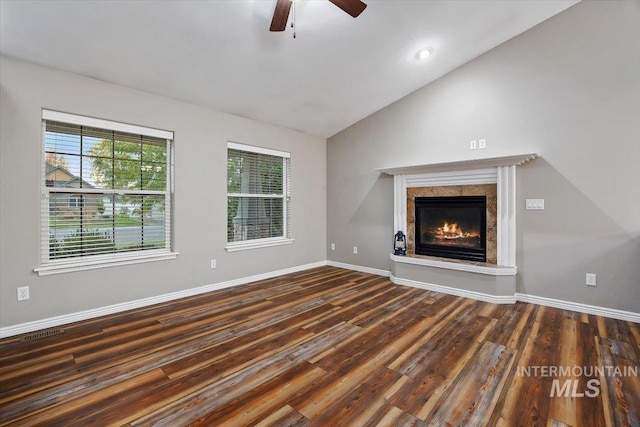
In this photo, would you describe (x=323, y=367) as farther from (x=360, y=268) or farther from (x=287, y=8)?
(x=360, y=268)

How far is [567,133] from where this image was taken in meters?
3.34

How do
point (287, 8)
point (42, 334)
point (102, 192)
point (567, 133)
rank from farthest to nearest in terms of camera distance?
1. point (567, 133)
2. point (102, 192)
3. point (42, 334)
4. point (287, 8)

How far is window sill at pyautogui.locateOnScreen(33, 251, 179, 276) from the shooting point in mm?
2848

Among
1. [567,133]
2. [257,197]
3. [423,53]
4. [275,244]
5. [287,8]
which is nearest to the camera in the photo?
[287,8]

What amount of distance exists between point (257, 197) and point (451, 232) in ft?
10.00

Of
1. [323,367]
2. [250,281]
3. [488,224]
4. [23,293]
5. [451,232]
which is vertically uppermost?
[488,224]

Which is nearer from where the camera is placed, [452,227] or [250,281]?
[452,227]

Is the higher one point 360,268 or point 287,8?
point 287,8

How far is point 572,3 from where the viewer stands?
3256mm

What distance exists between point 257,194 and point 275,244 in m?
0.88

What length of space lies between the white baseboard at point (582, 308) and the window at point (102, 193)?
456 centimetres

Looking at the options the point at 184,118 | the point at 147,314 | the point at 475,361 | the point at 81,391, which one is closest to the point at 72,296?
the point at 147,314


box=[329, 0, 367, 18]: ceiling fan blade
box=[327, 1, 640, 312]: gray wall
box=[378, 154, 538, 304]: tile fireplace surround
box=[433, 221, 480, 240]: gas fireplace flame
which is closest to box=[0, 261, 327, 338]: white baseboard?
box=[378, 154, 538, 304]: tile fireplace surround

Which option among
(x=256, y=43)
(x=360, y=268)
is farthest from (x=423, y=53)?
(x=360, y=268)
